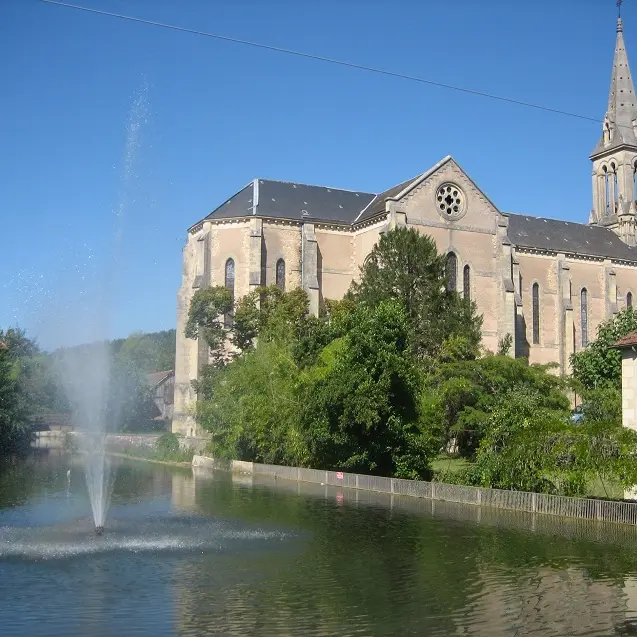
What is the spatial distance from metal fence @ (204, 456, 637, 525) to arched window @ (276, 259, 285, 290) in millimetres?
25555

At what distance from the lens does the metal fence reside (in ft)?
80.4

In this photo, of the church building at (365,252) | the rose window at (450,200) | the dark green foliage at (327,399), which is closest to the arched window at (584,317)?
the church building at (365,252)

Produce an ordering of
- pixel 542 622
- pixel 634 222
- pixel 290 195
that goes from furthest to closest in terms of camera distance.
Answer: pixel 634 222
pixel 290 195
pixel 542 622

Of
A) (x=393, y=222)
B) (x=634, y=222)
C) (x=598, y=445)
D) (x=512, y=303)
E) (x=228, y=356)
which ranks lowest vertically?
(x=598, y=445)

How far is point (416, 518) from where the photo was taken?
85.1 feet

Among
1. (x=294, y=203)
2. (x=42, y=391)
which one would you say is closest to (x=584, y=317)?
(x=294, y=203)

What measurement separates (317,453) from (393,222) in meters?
24.8

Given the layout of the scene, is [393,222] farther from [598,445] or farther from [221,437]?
[598,445]

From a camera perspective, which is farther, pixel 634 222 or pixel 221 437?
pixel 634 222

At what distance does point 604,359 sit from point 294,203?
26679 mm

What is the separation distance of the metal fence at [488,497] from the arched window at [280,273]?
25555 millimetres

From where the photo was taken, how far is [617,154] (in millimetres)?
86875

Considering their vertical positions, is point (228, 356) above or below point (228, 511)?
above

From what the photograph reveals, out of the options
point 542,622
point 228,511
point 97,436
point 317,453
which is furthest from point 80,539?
point 317,453
